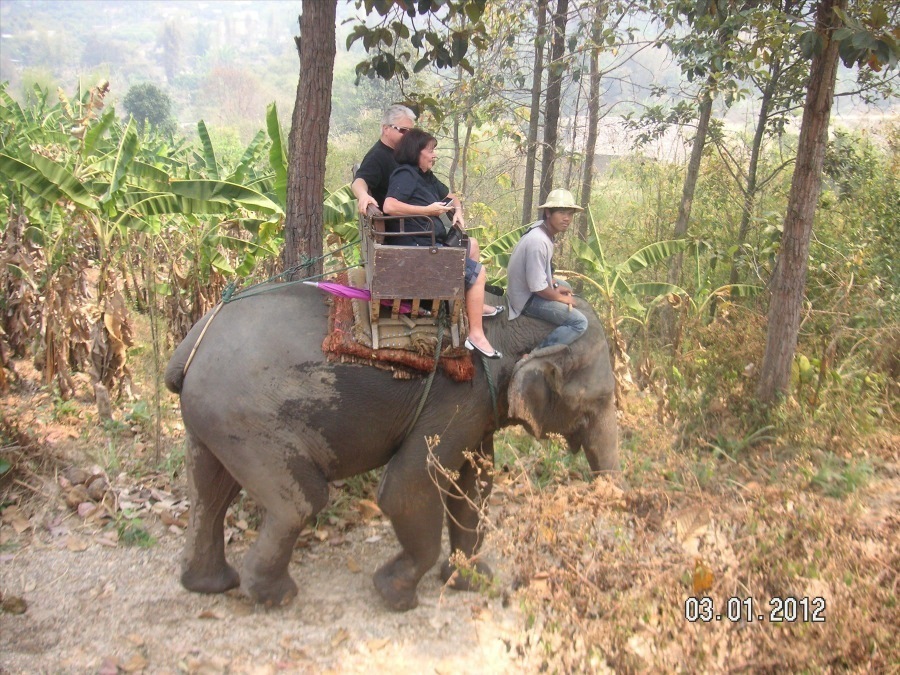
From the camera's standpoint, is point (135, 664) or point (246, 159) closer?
point (135, 664)

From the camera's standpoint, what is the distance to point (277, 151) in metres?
5.75

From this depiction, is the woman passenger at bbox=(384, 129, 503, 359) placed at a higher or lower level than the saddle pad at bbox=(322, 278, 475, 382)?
higher

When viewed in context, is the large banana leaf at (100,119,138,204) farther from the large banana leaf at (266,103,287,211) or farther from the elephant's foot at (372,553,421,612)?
the elephant's foot at (372,553,421,612)

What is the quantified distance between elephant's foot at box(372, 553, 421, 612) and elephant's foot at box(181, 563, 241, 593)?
0.87 meters

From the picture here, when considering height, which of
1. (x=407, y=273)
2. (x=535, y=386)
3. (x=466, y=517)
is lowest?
(x=466, y=517)

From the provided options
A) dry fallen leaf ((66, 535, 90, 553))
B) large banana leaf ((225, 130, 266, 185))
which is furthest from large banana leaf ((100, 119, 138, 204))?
dry fallen leaf ((66, 535, 90, 553))

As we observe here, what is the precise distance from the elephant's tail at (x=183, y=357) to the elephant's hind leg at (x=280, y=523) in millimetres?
700

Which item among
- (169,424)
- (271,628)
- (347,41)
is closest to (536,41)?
(347,41)

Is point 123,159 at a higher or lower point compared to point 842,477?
higher

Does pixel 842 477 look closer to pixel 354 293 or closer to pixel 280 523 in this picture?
pixel 354 293

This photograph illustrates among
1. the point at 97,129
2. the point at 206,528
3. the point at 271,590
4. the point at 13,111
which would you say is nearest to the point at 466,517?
the point at 271,590

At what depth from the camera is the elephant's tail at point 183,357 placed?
408 cm

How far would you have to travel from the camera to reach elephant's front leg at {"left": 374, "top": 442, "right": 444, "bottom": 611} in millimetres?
4176

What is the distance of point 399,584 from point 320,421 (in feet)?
3.73
